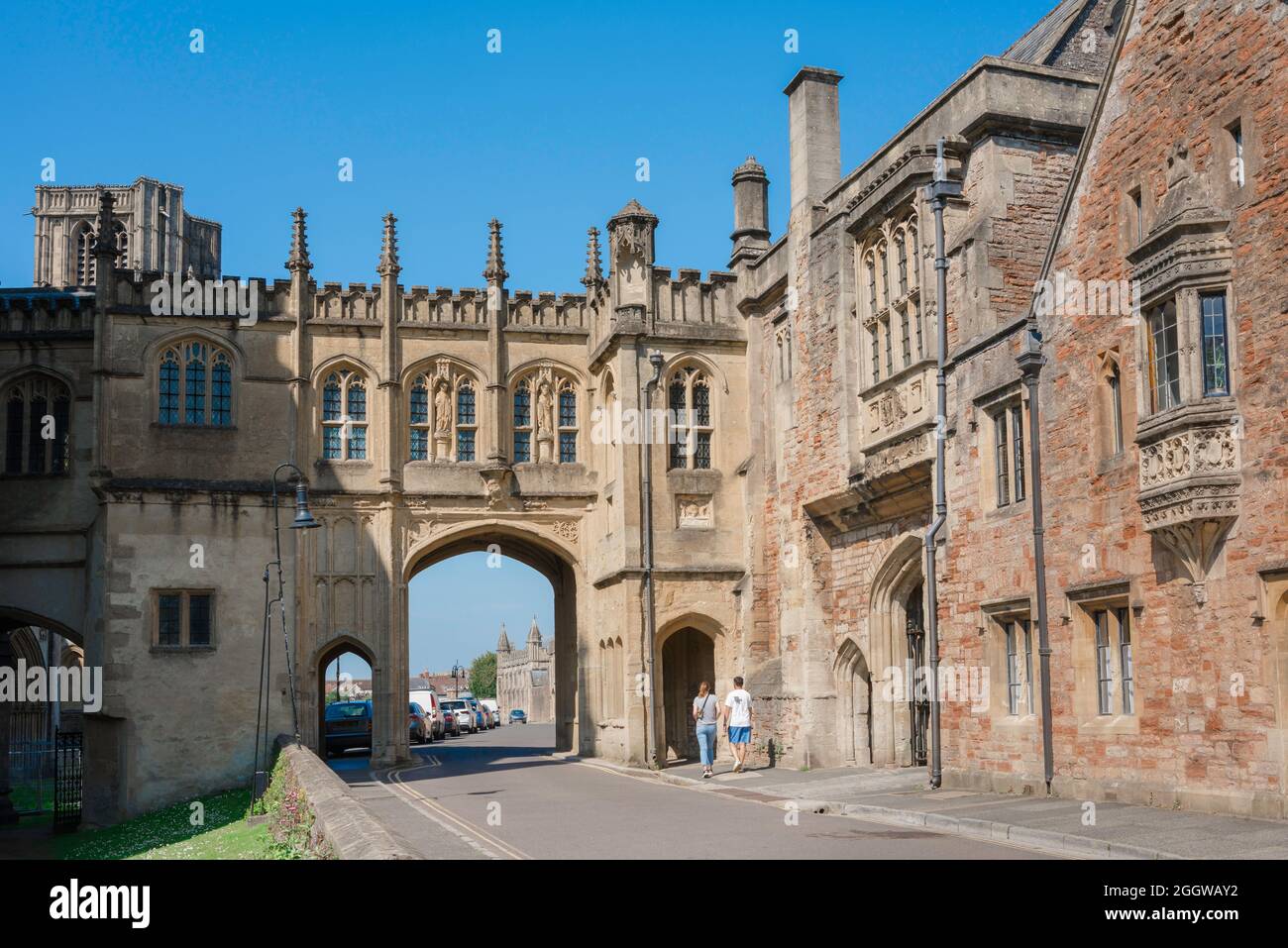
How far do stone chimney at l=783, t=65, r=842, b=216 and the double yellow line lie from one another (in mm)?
13486

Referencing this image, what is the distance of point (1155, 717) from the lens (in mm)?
16750

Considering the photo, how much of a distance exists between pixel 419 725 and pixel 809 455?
24.0 meters

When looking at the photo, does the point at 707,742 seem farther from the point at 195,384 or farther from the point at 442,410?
the point at 195,384

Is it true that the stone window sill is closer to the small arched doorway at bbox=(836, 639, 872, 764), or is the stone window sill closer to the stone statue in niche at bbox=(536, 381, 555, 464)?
the small arched doorway at bbox=(836, 639, 872, 764)

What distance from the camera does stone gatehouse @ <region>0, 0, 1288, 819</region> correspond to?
15938 millimetres

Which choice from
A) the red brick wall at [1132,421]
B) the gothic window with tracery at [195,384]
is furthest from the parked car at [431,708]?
the red brick wall at [1132,421]

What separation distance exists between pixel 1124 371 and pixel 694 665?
19.0 meters

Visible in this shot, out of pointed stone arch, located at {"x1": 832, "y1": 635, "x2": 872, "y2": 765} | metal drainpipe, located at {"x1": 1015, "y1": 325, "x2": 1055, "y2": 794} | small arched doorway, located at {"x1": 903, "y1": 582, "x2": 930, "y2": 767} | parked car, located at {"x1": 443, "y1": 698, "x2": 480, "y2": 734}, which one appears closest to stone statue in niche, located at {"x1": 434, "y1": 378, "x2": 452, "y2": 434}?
pointed stone arch, located at {"x1": 832, "y1": 635, "x2": 872, "y2": 765}

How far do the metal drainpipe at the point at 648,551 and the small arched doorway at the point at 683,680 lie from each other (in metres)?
2.19

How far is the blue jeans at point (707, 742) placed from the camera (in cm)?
2720

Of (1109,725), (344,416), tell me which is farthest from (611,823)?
(344,416)

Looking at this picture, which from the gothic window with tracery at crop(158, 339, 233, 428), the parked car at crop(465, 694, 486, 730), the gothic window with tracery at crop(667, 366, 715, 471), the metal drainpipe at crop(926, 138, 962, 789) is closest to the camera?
the metal drainpipe at crop(926, 138, 962, 789)
